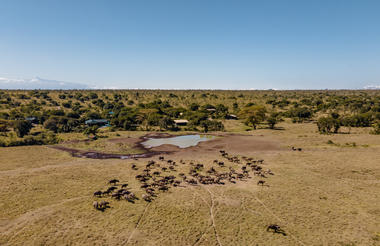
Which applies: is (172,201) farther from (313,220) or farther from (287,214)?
(313,220)

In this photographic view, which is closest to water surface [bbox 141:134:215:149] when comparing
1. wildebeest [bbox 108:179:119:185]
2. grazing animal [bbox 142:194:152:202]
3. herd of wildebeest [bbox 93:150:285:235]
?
herd of wildebeest [bbox 93:150:285:235]

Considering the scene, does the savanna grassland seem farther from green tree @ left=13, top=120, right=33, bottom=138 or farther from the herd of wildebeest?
green tree @ left=13, top=120, right=33, bottom=138

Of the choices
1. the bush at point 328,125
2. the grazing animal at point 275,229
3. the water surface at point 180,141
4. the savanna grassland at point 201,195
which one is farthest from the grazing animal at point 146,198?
the bush at point 328,125

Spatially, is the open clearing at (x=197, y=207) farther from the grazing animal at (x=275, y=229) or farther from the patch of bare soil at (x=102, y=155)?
the patch of bare soil at (x=102, y=155)

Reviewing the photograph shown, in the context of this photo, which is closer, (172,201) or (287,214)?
(287,214)

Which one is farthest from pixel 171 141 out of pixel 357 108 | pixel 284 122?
pixel 357 108

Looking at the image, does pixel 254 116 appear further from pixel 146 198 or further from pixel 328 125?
pixel 146 198
